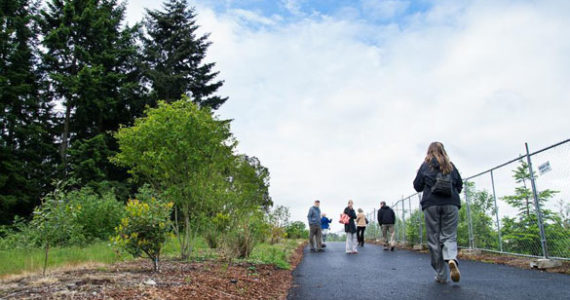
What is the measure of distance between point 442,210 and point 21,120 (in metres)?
28.0

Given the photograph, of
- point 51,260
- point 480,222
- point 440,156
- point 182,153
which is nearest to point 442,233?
point 440,156

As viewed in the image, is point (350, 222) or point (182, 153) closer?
point (182, 153)

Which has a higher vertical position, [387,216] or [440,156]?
[387,216]

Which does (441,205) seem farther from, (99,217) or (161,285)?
(99,217)

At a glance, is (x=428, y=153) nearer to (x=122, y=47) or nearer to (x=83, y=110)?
(x=83, y=110)

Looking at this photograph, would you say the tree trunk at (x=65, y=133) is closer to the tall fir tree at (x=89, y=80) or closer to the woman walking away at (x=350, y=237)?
the tall fir tree at (x=89, y=80)

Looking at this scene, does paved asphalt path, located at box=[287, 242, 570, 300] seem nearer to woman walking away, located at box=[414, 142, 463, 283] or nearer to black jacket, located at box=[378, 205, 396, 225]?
woman walking away, located at box=[414, 142, 463, 283]

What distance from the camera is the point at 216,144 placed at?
9875 mm

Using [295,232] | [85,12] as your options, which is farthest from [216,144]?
[85,12]

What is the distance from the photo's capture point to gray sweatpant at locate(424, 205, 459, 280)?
20.8 feet

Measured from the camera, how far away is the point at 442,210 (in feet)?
21.4

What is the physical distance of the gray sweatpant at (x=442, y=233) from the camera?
6.34 metres

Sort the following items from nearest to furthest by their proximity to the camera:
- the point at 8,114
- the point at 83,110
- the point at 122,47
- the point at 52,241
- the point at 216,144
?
the point at 52,241 → the point at 216,144 → the point at 8,114 → the point at 83,110 → the point at 122,47

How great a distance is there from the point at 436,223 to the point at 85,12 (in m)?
29.1
